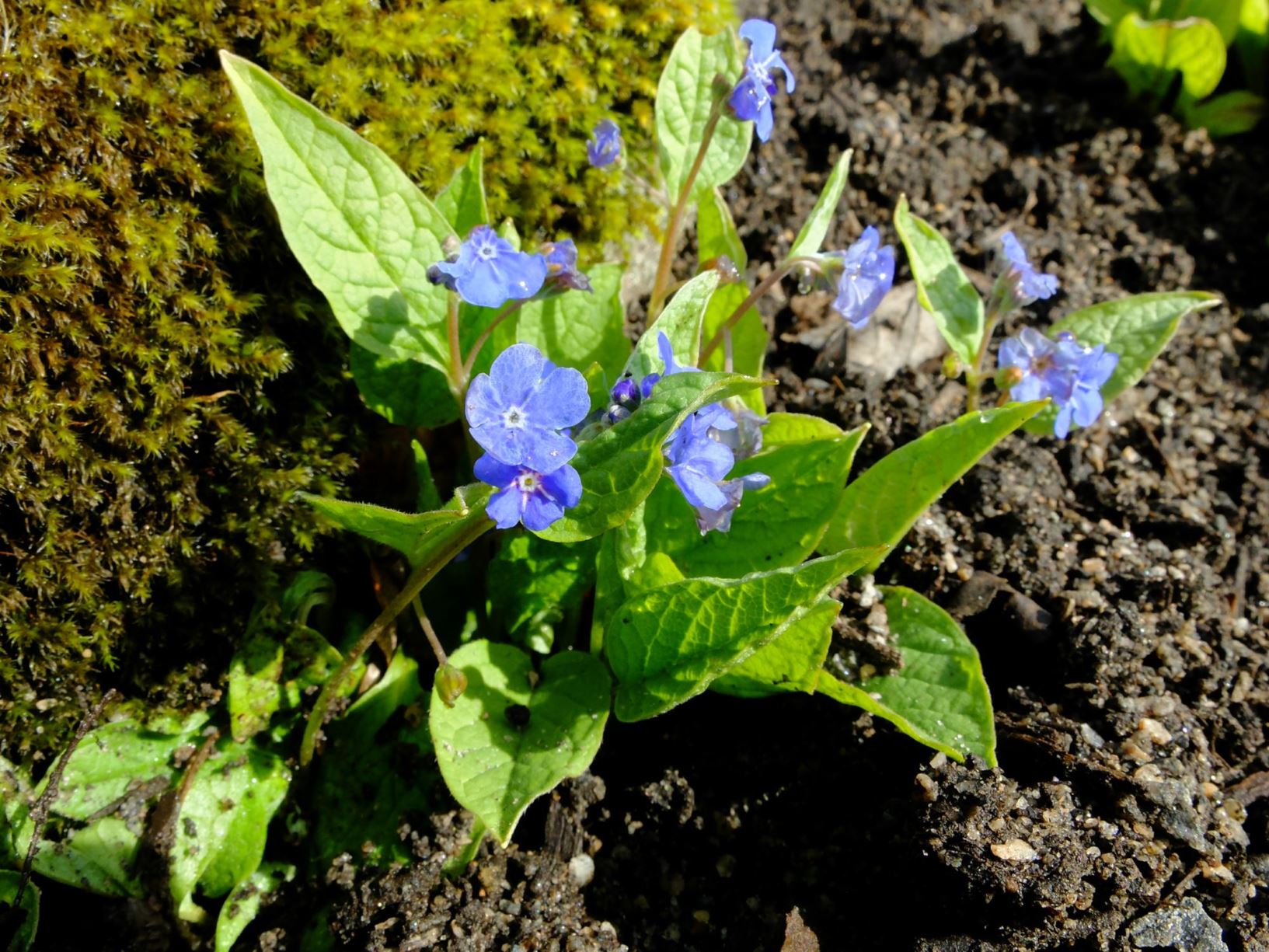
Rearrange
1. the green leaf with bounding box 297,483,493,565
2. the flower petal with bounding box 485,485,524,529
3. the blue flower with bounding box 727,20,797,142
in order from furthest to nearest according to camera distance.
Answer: the blue flower with bounding box 727,20,797,142
the green leaf with bounding box 297,483,493,565
the flower petal with bounding box 485,485,524,529

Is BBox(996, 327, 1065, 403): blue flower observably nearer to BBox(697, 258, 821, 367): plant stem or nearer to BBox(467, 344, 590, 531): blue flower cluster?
BBox(697, 258, 821, 367): plant stem

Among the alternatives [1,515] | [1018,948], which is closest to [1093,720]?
[1018,948]

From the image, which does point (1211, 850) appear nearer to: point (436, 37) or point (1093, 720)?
point (1093, 720)

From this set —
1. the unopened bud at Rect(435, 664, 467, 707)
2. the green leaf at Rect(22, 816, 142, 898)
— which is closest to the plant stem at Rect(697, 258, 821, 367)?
the unopened bud at Rect(435, 664, 467, 707)

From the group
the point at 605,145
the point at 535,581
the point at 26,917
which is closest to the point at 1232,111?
the point at 605,145

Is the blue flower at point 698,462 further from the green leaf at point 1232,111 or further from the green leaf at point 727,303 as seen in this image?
the green leaf at point 1232,111

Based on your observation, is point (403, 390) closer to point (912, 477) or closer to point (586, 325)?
point (586, 325)

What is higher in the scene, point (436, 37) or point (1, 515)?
point (436, 37)
